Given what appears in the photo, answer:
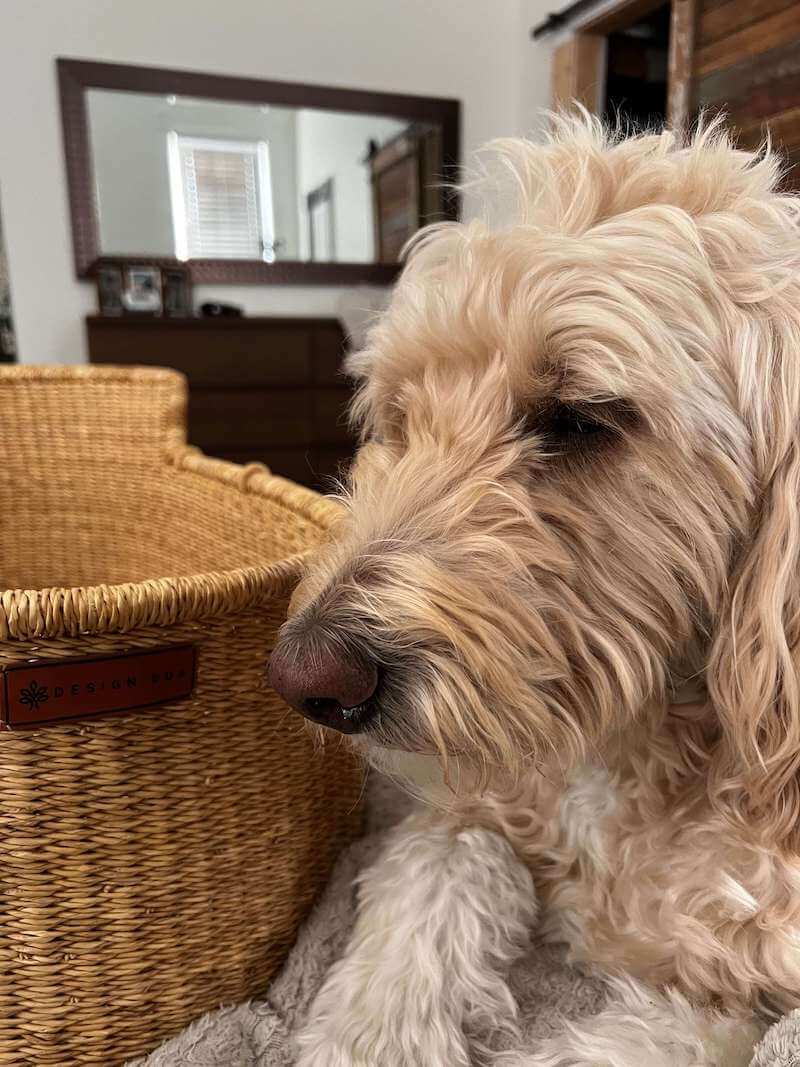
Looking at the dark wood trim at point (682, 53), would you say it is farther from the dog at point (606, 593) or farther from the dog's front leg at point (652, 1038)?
the dog's front leg at point (652, 1038)

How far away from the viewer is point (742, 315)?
2.48 feet

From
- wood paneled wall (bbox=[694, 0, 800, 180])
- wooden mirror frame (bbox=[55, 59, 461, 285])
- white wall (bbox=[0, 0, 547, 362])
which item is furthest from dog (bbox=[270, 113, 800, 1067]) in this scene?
white wall (bbox=[0, 0, 547, 362])

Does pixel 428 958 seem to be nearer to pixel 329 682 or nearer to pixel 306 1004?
pixel 306 1004

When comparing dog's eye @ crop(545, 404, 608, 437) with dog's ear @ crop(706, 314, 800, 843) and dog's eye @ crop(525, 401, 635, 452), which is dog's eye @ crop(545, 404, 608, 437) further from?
dog's ear @ crop(706, 314, 800, 843)

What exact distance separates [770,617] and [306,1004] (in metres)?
0.70

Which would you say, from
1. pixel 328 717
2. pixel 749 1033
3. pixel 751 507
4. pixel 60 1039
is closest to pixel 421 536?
pixel 328 717

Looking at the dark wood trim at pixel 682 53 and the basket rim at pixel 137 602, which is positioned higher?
the dark wood trim at pixel 682 53

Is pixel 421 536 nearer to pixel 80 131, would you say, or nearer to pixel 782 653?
pixel 782 653

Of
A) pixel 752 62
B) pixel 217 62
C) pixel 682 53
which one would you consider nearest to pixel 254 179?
pixel 217 62

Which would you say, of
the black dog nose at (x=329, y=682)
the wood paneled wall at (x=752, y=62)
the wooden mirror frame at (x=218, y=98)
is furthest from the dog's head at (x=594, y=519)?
the wooden mirror frame at (x=218, y=98)

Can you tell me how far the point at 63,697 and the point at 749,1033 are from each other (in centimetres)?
72

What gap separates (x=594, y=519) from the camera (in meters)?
0.76

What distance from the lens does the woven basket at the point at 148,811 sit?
0.78 metres

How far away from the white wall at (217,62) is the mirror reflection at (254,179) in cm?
19
